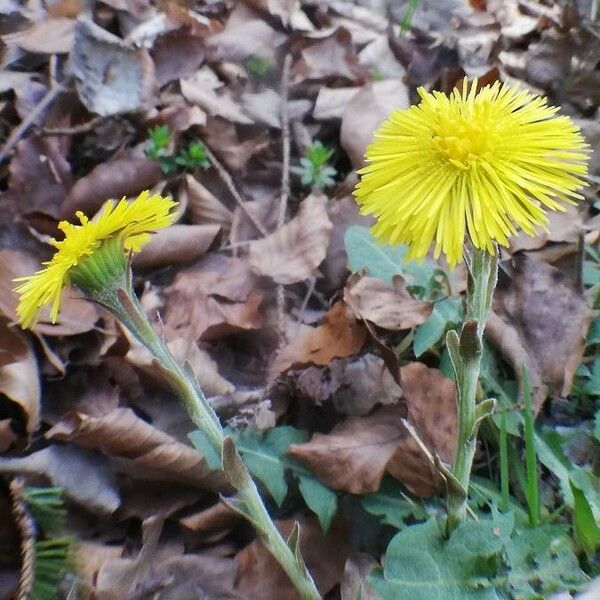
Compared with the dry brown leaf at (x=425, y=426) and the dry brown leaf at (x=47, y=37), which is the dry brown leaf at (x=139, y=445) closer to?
the dry brown leaf at (x=425, y=426)

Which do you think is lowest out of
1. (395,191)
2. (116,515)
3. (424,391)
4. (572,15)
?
(116,515)

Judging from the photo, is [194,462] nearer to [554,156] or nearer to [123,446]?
[123,446]

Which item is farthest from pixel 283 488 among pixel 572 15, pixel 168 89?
pixel 572 15

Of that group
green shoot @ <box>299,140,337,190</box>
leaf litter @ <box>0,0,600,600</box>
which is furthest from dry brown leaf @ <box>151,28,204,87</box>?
green shoot @ <box>299,140,337,190</box>

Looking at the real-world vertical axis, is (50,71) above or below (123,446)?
above

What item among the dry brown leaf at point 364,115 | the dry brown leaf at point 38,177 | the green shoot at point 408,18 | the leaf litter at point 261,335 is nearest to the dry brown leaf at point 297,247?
the leaf litter at point 261,335
